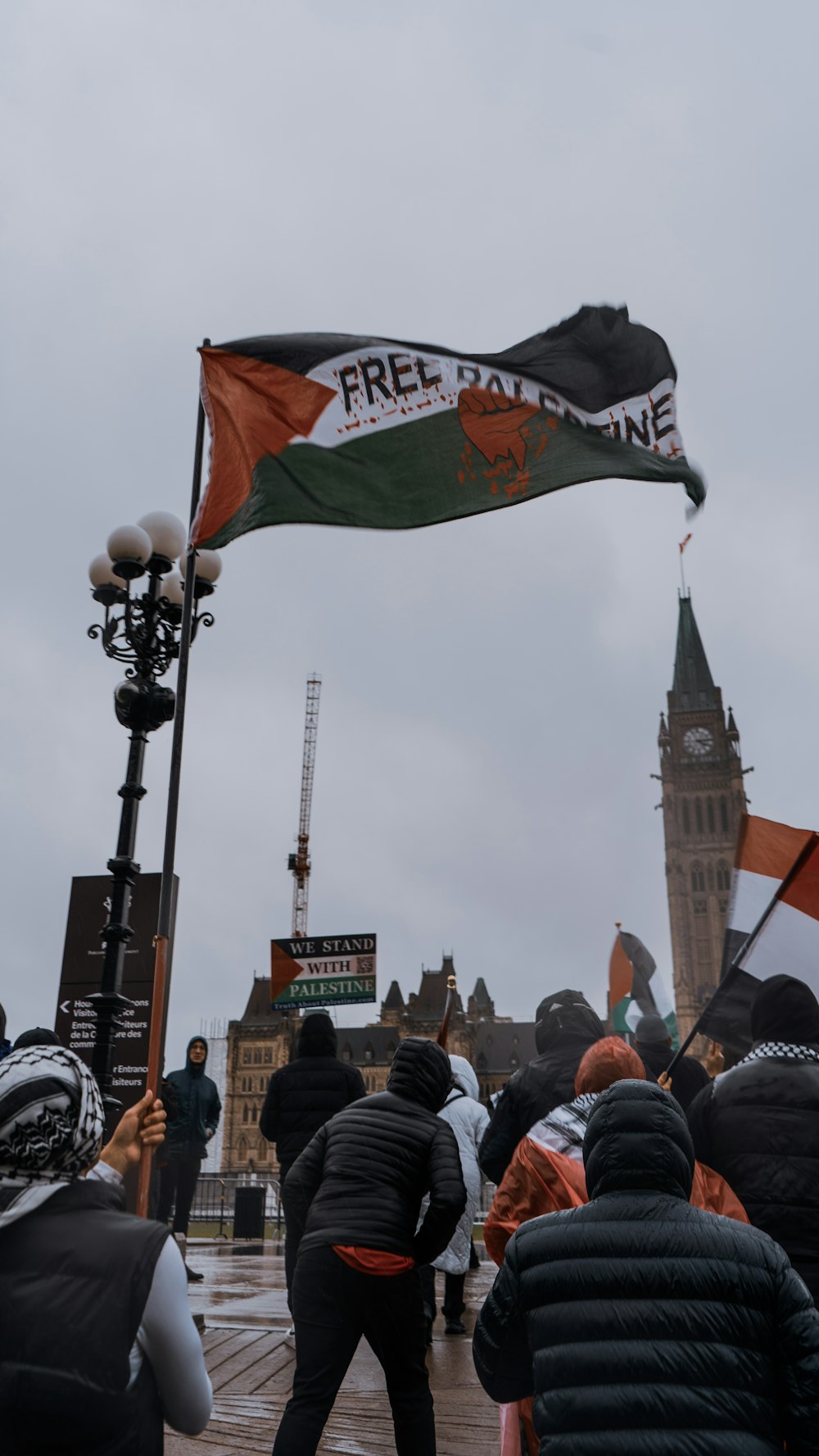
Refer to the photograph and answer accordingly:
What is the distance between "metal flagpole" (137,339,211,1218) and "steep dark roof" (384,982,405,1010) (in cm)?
11197

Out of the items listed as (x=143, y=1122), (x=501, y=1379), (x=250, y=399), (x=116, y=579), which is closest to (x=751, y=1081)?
(x=501, y=1379)

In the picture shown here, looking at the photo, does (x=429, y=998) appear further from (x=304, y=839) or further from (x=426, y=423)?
(x=426, y=423)

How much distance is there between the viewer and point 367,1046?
111 metres

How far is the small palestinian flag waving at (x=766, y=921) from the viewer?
4559mm

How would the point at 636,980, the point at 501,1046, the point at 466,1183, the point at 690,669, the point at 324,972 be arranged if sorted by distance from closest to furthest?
the point at 466,1183, the point at 324,972, the point at 636,980, the point at 501,1046, the point at 690,669

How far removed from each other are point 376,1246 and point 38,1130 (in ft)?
7.02

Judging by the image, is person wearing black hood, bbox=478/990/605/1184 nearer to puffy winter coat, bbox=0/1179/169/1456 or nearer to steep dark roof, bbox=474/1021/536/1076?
puffy winter coat, bbox=0/1179/169/1456

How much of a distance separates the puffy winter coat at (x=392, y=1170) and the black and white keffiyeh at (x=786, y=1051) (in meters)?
1.24

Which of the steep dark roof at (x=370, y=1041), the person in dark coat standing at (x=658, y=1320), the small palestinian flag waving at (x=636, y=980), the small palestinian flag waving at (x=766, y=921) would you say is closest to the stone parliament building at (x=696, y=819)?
the steep dark roof at (x=370, y=1041)

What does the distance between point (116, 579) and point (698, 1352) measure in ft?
29.9

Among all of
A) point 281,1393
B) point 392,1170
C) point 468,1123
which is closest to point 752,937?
point 392,1170

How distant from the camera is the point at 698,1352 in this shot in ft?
8.12

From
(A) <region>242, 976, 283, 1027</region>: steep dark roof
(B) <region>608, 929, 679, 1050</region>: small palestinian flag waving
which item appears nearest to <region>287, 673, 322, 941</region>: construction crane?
(A) <region>242, 976, 283, 1027</region>: steep dark roof

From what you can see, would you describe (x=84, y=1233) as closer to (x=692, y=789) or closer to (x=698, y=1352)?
(x=698, y=1352)
